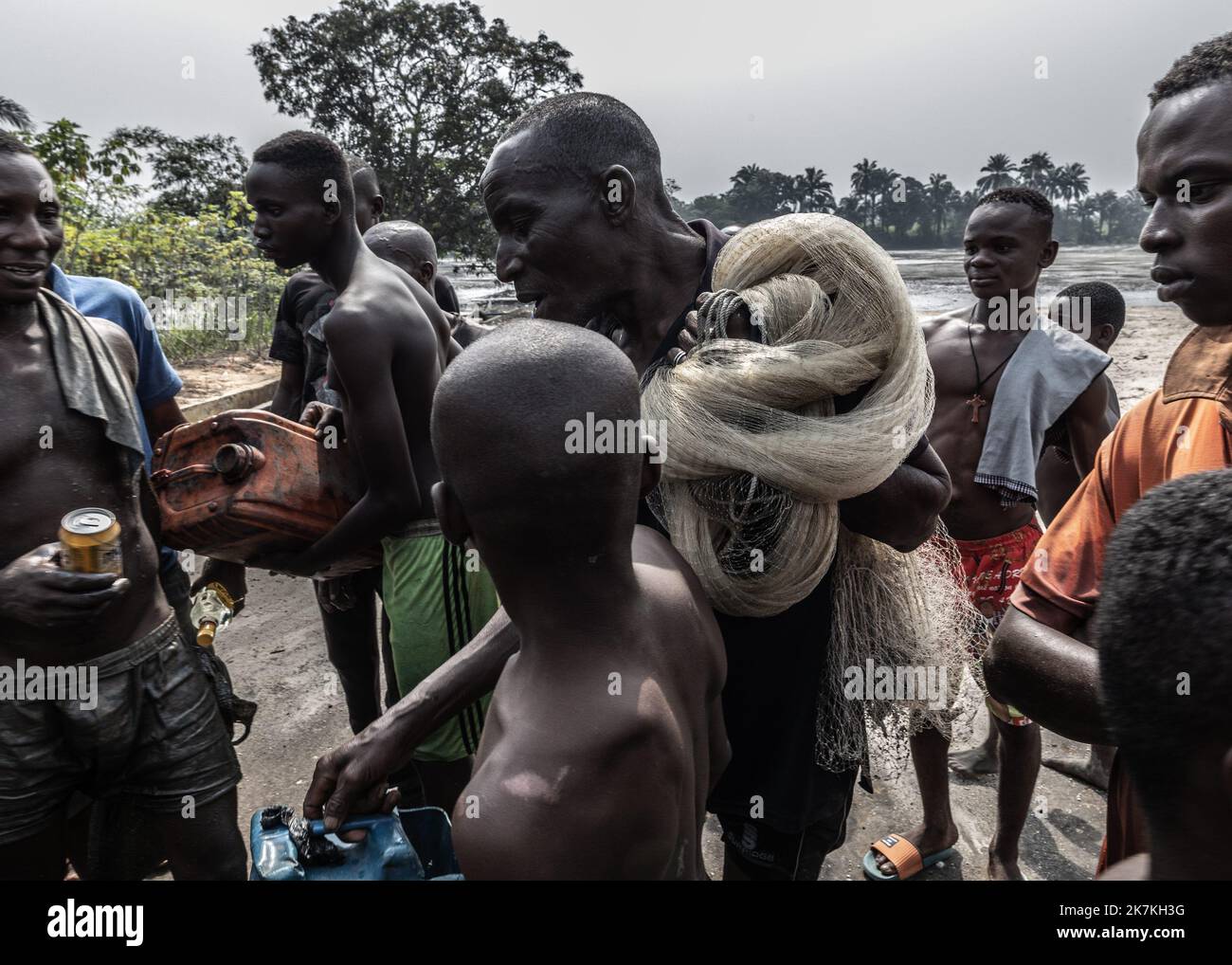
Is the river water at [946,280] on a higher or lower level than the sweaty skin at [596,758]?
higher

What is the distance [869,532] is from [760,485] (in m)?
0.28

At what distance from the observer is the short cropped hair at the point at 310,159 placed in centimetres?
275

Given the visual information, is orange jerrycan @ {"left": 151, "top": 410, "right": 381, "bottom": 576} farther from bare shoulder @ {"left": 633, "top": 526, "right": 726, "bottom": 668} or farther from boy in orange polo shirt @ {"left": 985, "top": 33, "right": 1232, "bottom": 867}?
boy in orange polo shirt @ {"left": 985, "top": 33, "right": 1232, "bottom": 867}

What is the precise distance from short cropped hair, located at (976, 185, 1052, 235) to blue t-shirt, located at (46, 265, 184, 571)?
3.20 m

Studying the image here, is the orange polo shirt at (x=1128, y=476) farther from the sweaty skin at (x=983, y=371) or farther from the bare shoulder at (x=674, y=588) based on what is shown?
the sweaty skin at (x=983, y=371)

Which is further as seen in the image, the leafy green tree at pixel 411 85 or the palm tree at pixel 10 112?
the leafy green tree at pixel 411 85

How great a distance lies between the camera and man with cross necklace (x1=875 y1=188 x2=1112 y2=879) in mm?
2676

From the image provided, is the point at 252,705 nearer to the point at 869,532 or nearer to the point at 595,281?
the point at 595,281

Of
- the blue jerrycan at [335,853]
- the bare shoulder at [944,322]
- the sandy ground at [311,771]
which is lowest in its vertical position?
the sandy ground at [311,771]

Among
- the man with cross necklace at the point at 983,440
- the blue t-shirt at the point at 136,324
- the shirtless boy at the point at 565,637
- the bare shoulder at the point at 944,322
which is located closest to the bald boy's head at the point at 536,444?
the shirtless boy at the point at 565,637

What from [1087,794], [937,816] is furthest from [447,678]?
[1087,794]

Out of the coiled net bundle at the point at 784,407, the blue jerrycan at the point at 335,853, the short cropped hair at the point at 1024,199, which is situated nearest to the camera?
the coiled net bundle at the point at 784,407

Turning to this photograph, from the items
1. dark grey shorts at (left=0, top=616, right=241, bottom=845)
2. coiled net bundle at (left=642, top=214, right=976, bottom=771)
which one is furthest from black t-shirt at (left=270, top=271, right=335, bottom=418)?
coiled net bundle at (left=642, top=214, right=976, bottom=771)

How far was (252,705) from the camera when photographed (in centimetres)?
250
